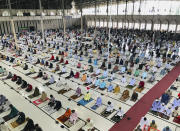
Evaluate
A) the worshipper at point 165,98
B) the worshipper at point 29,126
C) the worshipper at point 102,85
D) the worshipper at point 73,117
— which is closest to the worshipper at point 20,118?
the worshipper at point 29,126

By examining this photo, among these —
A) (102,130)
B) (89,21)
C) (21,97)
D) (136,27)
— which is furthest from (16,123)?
(89,21)

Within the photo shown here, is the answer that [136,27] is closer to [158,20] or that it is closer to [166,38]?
[158,20]

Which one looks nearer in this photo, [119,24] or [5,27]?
[5,27]

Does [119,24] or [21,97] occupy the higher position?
[119,24]

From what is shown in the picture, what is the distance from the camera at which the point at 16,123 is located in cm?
748

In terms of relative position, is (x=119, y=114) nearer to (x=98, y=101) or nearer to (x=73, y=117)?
(x=98, y=101)

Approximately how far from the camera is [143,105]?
880 cm

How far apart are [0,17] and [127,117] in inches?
1376

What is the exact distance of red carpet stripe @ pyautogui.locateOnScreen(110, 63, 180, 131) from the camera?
717 cm

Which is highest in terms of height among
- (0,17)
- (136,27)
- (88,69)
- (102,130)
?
(0,17)

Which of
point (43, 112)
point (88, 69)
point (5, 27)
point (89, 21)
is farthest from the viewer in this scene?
point (89, 21)

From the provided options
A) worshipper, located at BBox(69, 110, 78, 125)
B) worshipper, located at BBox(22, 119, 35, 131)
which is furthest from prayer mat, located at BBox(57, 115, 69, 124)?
worshipper, located at BBox(22, 119, 35, 131)

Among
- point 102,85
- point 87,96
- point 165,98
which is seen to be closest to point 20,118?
point 87,96

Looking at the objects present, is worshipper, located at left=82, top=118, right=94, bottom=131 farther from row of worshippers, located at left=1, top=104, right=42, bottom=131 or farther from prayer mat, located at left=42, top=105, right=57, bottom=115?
prayer mat, located at left=42, top=105, right=57, bottom=115
